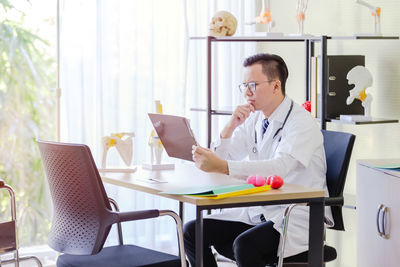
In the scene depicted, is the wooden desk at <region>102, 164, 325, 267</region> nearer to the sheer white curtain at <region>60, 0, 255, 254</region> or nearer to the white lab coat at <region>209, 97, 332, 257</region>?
the white lab coat at <region>209, 97, 332, 257</region>

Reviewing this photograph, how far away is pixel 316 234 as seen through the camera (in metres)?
2.57

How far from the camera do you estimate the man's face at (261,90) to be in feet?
9.98

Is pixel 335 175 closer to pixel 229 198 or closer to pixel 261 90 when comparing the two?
pixel 261 90

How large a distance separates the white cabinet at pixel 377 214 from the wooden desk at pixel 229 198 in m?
0.31

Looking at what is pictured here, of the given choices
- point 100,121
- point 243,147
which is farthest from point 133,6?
point 243,147

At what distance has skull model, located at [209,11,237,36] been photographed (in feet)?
13.0

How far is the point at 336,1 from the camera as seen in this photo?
3.96m

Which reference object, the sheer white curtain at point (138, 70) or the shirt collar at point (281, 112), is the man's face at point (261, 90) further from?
the sheer white curtain at point (138, 70)

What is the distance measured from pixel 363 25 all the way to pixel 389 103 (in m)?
0.49

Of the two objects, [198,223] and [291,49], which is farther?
[291,49]

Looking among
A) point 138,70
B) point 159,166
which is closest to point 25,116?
point 138,70

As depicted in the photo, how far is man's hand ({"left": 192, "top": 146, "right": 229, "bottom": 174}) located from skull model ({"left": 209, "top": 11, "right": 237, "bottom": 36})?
1.34 metres

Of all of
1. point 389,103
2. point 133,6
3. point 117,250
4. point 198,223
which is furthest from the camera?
point 133,6

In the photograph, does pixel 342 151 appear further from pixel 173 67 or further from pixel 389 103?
pixel 173 67
